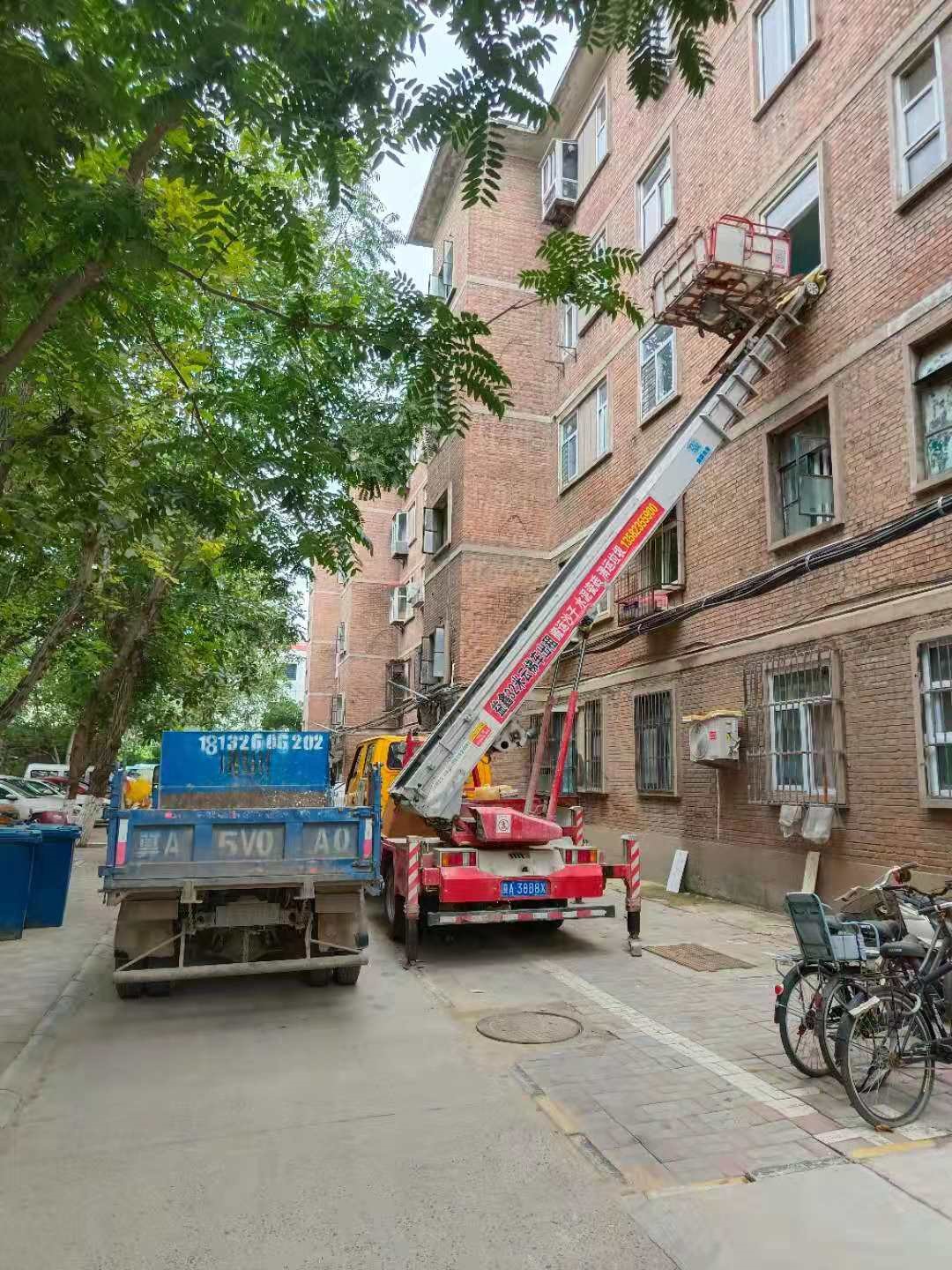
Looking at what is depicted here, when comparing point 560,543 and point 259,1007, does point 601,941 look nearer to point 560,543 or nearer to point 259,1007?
point 259,1007

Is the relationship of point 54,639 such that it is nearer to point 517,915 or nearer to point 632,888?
point 517,915

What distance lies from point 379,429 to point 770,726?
6.73 meters

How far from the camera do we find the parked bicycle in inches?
190

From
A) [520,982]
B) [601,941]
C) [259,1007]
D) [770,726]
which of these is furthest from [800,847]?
[259,1007]

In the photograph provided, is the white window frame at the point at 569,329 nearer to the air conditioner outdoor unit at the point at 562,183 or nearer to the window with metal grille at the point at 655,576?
the air conditioner outdoor unit at the point at 562,183

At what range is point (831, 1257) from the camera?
3240 millimetres

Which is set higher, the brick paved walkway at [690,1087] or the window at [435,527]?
the window at [435,527]

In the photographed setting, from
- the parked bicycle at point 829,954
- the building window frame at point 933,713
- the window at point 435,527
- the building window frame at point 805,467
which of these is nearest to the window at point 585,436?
the window at point 435,527

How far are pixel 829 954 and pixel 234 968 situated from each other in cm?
421

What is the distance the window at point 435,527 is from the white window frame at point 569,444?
372cm

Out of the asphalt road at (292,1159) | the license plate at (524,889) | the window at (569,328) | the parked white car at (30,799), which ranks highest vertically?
the window at (569,328)

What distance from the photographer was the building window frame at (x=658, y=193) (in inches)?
610

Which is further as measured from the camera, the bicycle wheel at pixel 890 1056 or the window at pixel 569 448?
the window at pixel 569 448

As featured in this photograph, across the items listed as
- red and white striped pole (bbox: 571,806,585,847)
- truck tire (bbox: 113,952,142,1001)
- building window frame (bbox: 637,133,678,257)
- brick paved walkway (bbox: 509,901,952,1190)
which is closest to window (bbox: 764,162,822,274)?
building window frame (bbox: 637,133,678,257)
